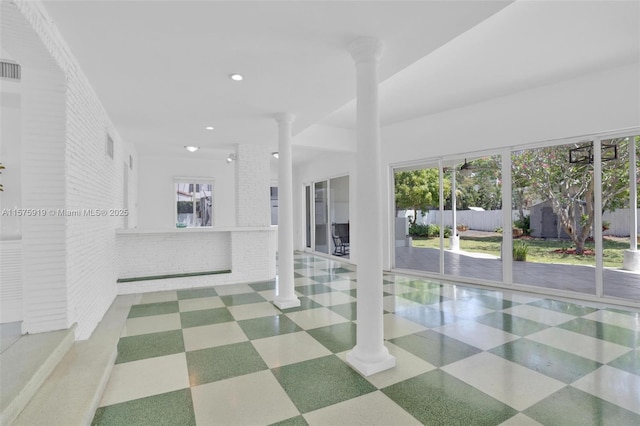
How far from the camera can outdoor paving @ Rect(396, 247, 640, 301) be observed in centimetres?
481

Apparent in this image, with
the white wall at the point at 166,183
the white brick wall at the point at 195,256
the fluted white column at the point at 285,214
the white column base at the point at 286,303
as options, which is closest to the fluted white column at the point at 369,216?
the white column base at the point at 286,303

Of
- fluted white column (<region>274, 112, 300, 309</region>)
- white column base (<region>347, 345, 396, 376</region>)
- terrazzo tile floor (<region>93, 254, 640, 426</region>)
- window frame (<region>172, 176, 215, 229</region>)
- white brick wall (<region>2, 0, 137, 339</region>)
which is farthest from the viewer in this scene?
window frame (<region>172, 176, 215, 229</region>)

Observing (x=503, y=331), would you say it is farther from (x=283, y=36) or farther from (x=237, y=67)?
(x=237, y=67)

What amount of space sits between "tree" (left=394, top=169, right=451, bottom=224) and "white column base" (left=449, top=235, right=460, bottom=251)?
83 centimetres

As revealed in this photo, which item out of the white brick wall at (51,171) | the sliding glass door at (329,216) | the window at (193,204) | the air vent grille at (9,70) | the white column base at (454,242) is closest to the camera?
the white brick wall at (51,171)

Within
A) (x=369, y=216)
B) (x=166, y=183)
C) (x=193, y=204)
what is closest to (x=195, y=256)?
(x=193, y=204)

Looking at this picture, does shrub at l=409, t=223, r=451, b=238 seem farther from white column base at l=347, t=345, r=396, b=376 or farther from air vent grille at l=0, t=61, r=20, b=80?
air vent grille at l=0, t=61, r=20, b=80

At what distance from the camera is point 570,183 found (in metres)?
5.22

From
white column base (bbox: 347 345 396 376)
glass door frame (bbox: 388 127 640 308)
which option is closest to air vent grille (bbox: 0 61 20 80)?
white column base (bbox: 347 345 396 376)

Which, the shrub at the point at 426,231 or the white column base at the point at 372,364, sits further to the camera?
the shrub at the point at 426,231

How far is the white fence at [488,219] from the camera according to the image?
4637 mm

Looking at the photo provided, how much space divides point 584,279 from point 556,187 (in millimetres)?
1712

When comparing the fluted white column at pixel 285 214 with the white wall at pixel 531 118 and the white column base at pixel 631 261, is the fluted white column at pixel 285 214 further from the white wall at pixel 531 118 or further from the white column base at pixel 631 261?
the white column base at pixel 631 261

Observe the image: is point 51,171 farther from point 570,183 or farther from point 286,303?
point 570,183
